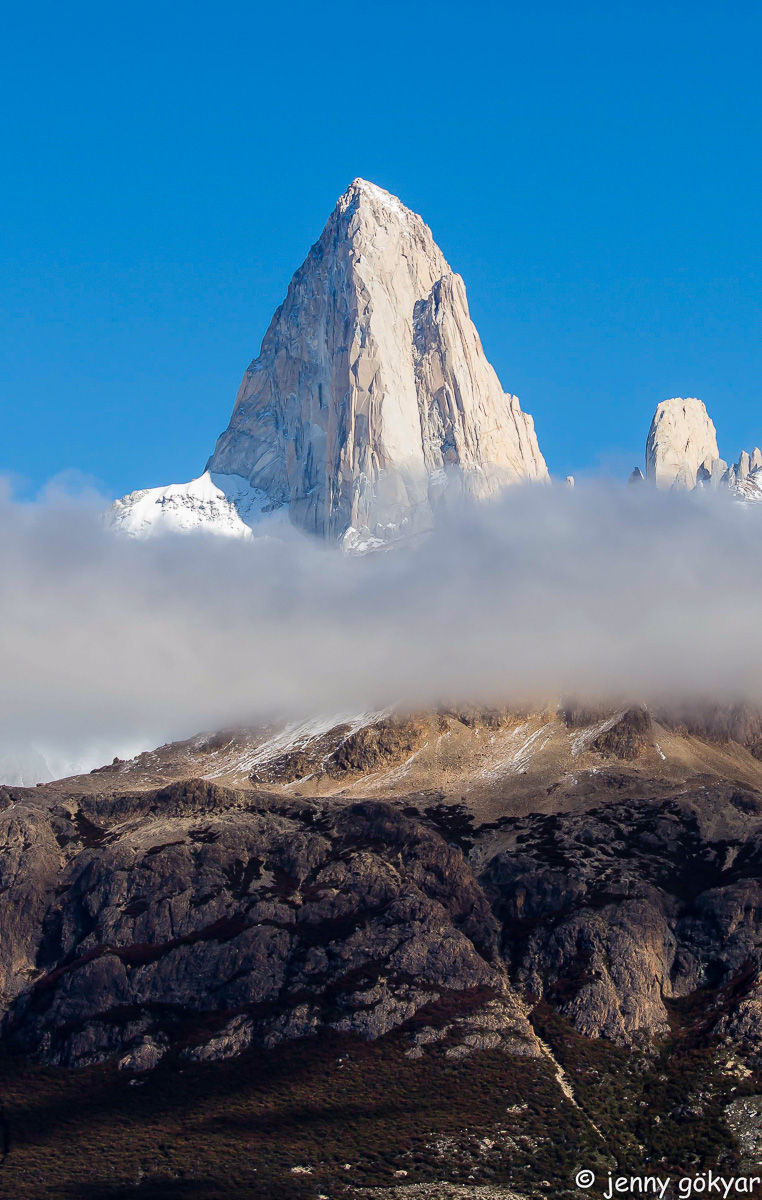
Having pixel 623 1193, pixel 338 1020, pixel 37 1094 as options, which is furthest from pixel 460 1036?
pixel 37 1094

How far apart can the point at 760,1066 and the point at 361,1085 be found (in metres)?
51.9

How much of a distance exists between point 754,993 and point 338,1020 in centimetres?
6007

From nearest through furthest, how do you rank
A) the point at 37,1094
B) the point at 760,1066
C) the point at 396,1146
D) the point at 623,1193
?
the point at 623,1193, the point at 396,1146, the point at 760,1066, the point at 37,1094

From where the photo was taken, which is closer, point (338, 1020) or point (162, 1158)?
point (162, 1158)

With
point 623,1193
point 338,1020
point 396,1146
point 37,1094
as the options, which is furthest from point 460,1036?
point 37,1094

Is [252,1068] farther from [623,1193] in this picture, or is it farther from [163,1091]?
[623,1193]

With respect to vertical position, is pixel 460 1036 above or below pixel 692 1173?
above

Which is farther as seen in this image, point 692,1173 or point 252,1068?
point 252,1068

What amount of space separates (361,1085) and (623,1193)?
135ft

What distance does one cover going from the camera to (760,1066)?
172 meters

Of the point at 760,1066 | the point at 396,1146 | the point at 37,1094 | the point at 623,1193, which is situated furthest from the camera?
the point at 37,1094

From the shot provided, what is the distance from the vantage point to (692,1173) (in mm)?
150125

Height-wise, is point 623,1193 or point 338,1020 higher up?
point 338,1020

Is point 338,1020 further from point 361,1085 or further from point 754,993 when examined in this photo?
point 754,993
